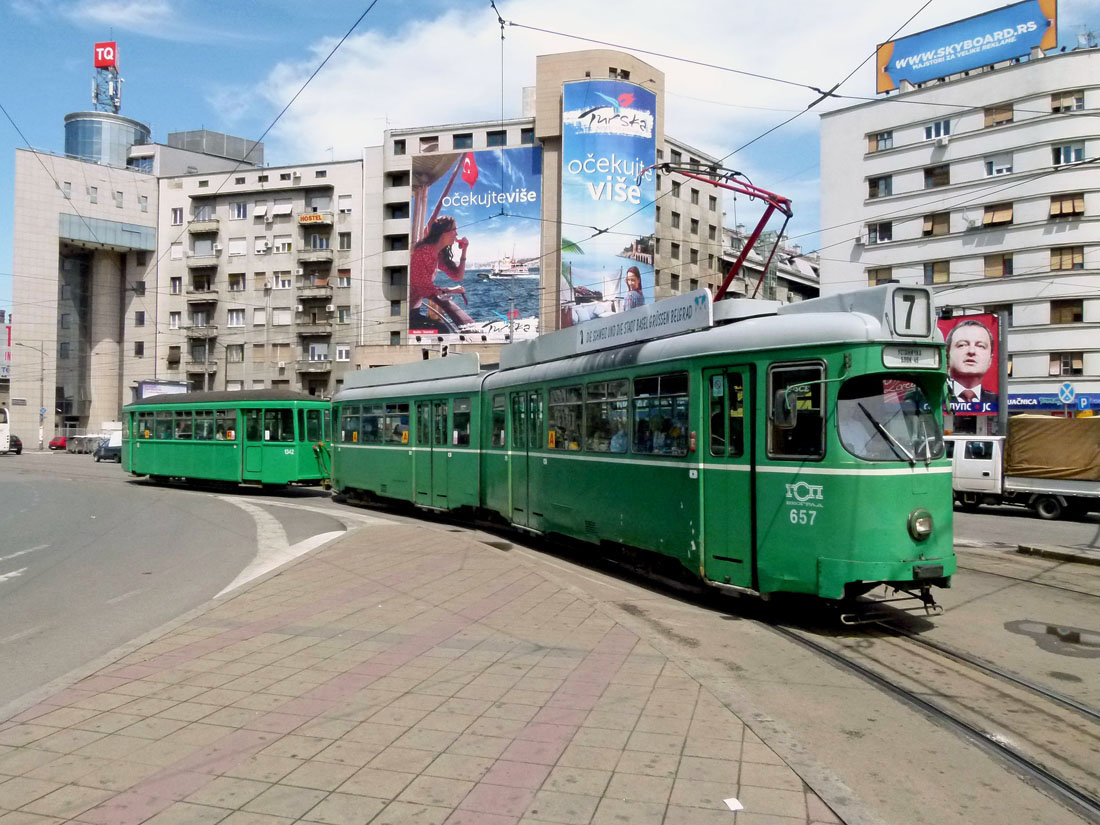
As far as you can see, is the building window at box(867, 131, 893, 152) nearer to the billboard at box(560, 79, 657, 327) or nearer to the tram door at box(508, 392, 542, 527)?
the billboard at box(560, 79, 657, 327)

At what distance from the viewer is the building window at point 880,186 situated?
4531 cm

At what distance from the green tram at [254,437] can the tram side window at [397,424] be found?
574 centimetres

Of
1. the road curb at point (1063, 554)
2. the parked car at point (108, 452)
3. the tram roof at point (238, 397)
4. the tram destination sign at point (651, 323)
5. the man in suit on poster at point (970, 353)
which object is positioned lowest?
the road curb at point (1063, 554)

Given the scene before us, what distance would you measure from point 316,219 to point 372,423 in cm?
4525

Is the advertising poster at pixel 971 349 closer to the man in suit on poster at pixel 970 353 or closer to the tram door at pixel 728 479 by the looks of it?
the man in suit on poster at pixel 970 353

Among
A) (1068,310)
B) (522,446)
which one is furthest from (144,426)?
(1068,310)

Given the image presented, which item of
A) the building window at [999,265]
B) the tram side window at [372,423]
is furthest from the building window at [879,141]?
the tram side window at [372,423]

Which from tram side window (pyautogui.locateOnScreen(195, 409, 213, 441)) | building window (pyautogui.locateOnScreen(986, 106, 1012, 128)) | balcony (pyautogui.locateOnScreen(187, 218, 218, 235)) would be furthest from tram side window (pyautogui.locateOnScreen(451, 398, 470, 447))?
balcony (pyautogui.locateOnScreen(187, 218, 218, 235))

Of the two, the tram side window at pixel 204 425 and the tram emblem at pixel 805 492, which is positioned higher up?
the tram side window at pixel 204 425

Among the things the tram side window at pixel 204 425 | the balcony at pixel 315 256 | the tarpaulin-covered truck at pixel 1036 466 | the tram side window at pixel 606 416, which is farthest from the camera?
the balcony at pixel 315 256

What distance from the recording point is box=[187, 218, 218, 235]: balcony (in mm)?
65125

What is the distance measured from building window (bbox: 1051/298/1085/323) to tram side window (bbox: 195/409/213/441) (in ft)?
116

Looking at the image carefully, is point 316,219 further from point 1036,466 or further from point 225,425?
point 1036,466

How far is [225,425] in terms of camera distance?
84.5 ft
